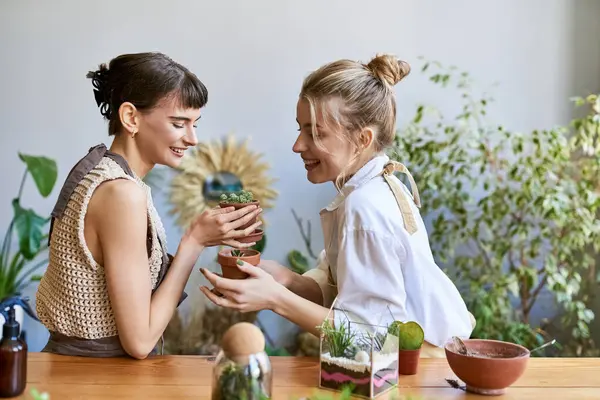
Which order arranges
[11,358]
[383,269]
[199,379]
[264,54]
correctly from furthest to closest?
1. [264,54]
2. [383,269]
3. [199,379]
4. [11,358]

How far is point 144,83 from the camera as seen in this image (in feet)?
Result: 6.03

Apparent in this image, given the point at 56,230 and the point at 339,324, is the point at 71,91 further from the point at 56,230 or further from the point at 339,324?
the point at 339,324

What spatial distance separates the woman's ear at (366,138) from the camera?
197 cm

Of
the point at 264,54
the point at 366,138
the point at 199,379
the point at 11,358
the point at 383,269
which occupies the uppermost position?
the point at 264,54

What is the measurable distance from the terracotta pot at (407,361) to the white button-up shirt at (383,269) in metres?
0.10

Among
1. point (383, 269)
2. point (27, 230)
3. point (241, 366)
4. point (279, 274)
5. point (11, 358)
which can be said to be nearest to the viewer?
point (241, 366)

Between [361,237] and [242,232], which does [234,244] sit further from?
[361,237]

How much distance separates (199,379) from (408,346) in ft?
1.61

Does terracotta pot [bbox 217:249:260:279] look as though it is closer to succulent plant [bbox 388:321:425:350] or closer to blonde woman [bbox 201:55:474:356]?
blonde woman [bbox 201:55:474:356]

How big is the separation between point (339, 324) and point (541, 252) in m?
2.87

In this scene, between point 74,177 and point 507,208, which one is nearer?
point 74,177

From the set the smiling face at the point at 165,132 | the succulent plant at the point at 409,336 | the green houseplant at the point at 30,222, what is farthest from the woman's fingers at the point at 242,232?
the green houseplant at the point at 30,222

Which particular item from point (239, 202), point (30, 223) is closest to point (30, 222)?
point (30, 223)

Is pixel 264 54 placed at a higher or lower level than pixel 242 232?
higher
